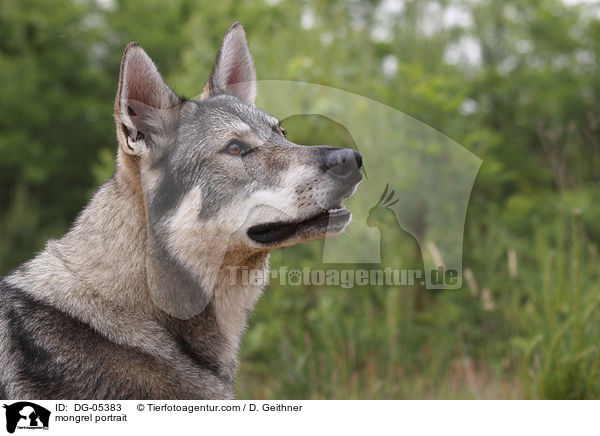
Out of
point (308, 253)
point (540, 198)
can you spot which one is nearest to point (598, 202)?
point (540, 198)

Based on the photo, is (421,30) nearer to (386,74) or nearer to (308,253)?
(386,74)

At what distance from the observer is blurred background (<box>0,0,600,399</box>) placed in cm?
486

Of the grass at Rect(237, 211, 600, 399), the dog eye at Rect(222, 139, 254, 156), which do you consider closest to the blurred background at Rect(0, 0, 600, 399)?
the grass at Rect(237, 211, 600, 399)

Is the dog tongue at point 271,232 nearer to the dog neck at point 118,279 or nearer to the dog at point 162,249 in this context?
the dog at point 162,249

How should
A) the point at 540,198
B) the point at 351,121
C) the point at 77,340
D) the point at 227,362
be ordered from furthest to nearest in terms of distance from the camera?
the point at 540,198 < the point at 351,121 < the point at 227,362 < the point at 77,340

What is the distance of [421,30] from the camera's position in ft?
23.9

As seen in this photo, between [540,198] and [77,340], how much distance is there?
6826 millimetres

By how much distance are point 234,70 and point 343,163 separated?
1021 mm

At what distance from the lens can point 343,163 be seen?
2.74 m

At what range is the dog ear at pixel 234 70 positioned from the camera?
3139 mm

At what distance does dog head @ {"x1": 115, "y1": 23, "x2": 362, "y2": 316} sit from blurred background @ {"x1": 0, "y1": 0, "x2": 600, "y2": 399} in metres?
0.36
